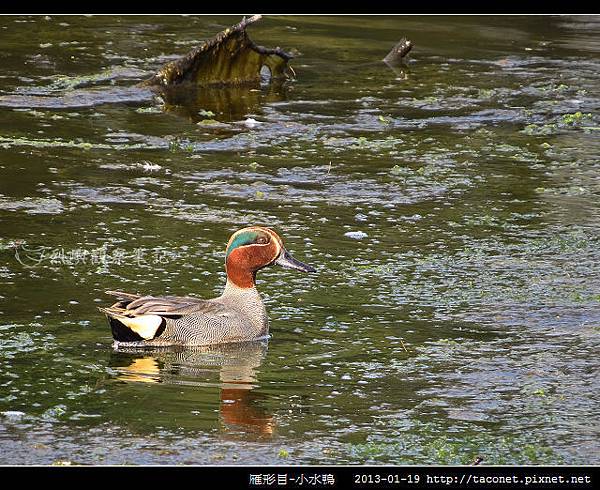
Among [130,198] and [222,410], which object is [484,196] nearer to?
[130,198]

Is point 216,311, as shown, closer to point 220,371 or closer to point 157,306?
point 157,306

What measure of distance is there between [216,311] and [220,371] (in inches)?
25.1

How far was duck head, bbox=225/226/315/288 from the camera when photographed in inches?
343

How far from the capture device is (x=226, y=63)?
16.4 metres

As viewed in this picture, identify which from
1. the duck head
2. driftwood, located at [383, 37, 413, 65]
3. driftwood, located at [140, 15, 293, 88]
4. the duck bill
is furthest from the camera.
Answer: driftwood, located at [383, 37, 413, 65]

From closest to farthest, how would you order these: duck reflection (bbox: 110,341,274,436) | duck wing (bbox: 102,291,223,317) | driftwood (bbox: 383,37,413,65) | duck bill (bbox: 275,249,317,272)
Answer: duck reflection (bbox: 110,341,274,436) < duck wing (bbox: 102,291,223,317) < duck bill (bbox: 275,249,317,272) < driftwood (bbox: 383,37,413,65)

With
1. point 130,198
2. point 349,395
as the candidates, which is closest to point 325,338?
point 349,395

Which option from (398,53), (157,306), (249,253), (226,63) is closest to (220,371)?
(157,306)

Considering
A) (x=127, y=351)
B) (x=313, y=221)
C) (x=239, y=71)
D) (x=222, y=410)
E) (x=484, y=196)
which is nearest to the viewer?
(x=222, y=410)

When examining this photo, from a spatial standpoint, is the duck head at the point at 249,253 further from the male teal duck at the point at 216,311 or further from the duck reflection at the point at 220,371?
the duck reflection at the point at 220,371

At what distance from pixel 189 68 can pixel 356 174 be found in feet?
13.4

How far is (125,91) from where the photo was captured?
15500mm

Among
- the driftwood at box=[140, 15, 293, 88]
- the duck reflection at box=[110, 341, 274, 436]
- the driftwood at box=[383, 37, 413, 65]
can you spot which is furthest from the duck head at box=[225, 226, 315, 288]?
the driftwood at box=[383, 37, 413, 65]

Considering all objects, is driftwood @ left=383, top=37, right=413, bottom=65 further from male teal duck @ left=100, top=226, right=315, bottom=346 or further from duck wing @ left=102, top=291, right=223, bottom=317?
duck wing @ left=102, top=291, right=223, bottom=317
